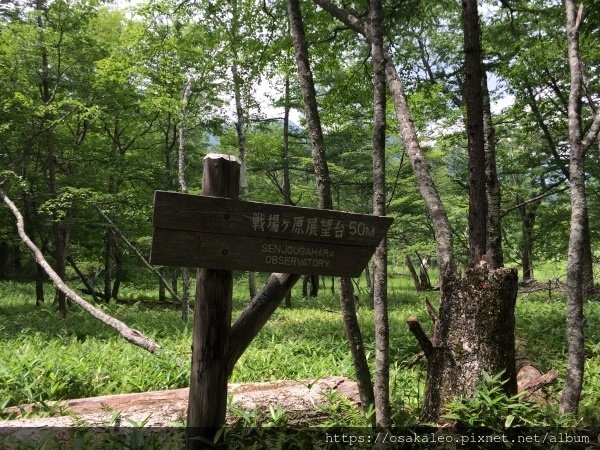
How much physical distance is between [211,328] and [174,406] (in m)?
1.98

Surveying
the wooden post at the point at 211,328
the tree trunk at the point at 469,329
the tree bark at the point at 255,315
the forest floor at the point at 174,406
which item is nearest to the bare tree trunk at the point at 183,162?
the forest floor at the point at 174,406

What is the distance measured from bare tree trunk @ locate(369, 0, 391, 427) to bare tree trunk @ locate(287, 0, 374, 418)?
24cm

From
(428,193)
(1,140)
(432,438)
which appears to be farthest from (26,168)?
(432,438)

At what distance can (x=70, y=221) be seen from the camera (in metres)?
12.3

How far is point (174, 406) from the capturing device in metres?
4.42

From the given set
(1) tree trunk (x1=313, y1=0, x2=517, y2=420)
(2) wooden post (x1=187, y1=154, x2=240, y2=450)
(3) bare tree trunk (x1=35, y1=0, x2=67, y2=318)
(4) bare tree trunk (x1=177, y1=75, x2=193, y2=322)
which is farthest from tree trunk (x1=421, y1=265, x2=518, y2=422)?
(3) bare tree trunk (x1=35, y1=0, x2=67, y2=318)

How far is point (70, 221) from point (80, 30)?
502cm

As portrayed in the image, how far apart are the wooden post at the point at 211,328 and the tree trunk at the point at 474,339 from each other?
2296mm

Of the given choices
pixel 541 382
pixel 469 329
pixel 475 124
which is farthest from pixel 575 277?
pixel 475 124

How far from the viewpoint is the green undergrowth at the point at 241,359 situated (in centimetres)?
532

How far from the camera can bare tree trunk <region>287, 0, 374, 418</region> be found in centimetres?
411

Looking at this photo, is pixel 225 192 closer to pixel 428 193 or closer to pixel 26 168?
pixel 428 193

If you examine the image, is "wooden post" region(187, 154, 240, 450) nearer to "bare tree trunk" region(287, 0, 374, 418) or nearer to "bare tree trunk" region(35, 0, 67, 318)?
"bare tree trunk" region(287, 0, 374, 418)

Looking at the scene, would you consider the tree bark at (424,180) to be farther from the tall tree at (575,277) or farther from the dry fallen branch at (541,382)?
the dry fallen branch at (541,382)
